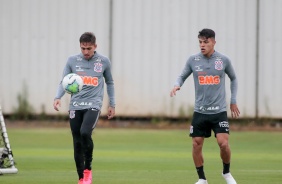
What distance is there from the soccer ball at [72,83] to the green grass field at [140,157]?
6.31 ft

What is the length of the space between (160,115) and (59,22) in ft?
15.5

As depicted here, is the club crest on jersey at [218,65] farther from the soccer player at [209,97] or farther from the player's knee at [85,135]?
the player's knee at [85,135]

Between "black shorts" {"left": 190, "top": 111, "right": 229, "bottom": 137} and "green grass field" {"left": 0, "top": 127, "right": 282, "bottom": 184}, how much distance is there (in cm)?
120

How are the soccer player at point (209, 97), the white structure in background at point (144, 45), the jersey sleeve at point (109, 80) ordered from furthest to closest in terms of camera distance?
1. the white structure in background at point (144, 45)
2. the jersey sleeve at point (109, 80)
3. the soccer player at point (209, 97)

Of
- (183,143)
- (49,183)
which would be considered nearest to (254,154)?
(183,143)

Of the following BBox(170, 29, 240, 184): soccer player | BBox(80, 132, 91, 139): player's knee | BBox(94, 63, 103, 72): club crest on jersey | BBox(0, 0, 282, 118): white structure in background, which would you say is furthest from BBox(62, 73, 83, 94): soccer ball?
BBox(0, 0, 282, 118): white structure in background

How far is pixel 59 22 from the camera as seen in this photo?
1297 inches

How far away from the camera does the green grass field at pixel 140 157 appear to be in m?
16.8

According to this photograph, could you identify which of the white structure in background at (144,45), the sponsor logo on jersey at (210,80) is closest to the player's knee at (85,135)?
the sponsor logo on jersey at (210,80)

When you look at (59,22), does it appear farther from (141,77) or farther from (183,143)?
(183,143)

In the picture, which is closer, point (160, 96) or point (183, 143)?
point (183, 143)

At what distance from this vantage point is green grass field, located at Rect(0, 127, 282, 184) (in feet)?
55.1

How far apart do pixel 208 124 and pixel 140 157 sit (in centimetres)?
745

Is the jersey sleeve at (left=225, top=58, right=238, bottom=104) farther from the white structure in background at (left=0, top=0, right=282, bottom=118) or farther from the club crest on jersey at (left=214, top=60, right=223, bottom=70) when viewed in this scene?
the white structure in background at (left=0, top=0, right=282, bottom=118)
